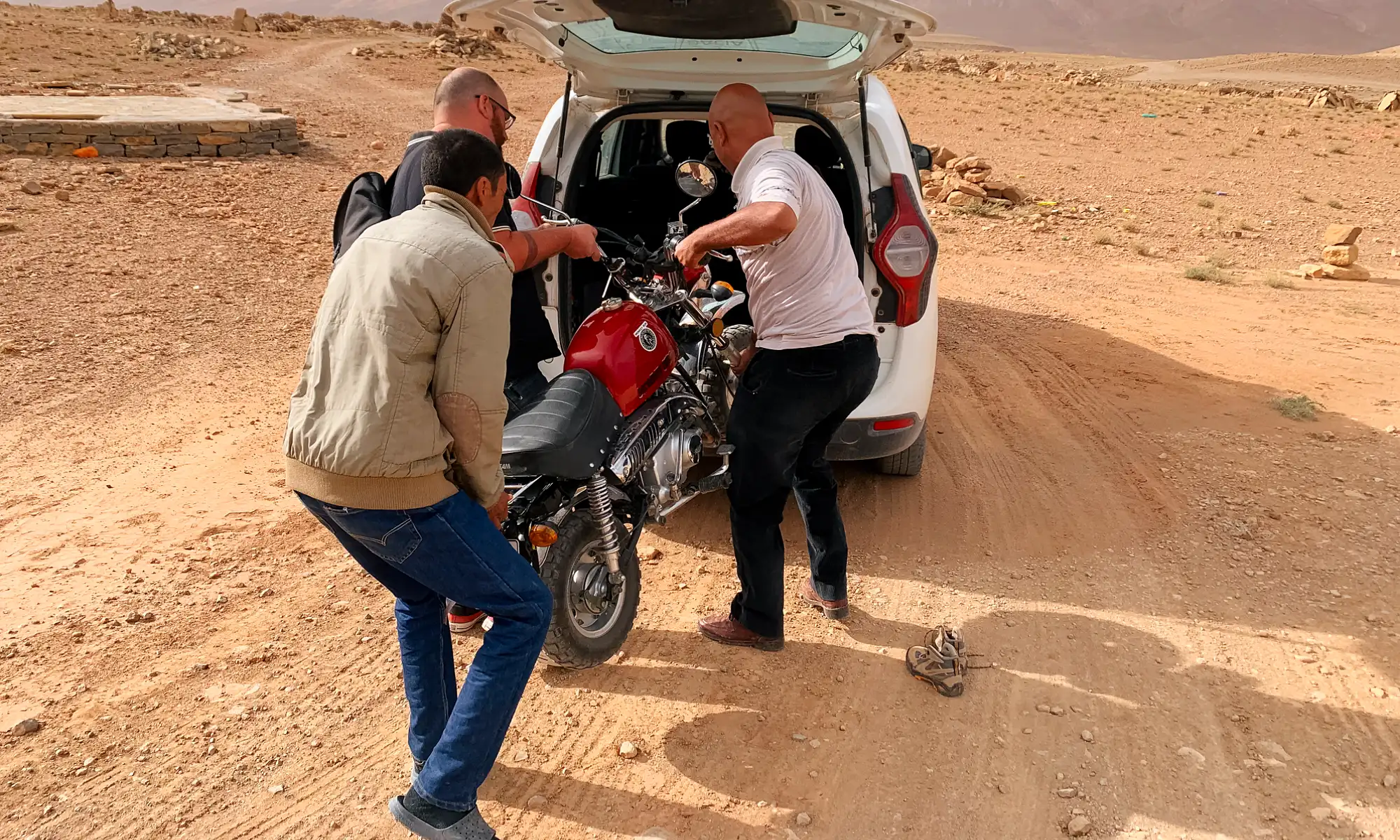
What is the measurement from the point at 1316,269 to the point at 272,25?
4410cm

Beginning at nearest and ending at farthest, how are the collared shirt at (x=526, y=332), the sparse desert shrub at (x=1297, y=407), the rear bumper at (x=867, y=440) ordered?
the collared shirt at (x=526, y=332) → the rear bumper at (x=867, y=440) → the sparse desert shrub at (x=1297, y=407)

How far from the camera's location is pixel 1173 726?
9.58 ft

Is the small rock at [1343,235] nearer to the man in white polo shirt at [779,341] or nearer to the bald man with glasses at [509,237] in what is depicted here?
the man in white polo shirt at [779,341]

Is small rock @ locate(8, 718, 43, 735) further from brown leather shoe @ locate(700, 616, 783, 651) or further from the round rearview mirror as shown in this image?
the round rearview mirror

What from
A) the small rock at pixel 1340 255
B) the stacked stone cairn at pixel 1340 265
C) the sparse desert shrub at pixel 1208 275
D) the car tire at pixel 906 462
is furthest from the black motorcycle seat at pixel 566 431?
the small rock at pixel 1340 255

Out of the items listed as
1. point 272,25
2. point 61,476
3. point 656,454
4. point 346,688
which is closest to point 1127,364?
point 656,454

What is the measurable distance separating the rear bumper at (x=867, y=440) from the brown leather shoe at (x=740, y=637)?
2.62ft

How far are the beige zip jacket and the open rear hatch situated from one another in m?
1.63

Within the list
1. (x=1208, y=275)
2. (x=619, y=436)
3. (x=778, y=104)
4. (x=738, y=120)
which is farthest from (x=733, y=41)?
(x=1208, y=275)

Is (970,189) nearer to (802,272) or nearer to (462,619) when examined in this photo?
(802,272)

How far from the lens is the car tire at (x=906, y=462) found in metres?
4.39

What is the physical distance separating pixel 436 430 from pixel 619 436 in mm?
869

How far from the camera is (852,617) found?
354 centimetres

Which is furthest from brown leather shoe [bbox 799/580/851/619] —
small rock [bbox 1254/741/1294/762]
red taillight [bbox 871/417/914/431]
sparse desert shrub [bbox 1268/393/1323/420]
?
sparse desert shrub [bbox 1268/393/1323/420]
